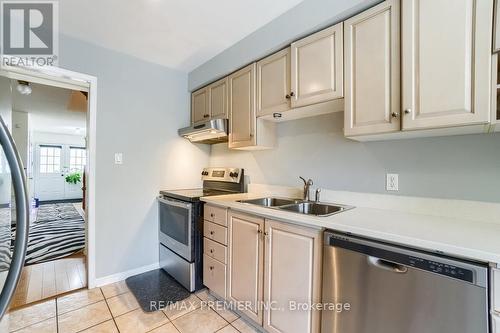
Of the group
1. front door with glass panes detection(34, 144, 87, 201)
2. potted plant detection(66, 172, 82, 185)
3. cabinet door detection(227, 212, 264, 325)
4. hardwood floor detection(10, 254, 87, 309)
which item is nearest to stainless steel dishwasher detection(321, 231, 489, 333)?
cabinet door detection(227, 212, 264, 325)

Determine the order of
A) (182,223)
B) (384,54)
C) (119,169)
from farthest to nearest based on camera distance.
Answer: (119,169), (182,223), (384,54)

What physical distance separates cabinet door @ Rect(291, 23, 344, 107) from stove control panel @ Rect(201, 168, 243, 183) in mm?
1086

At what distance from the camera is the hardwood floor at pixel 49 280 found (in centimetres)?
200

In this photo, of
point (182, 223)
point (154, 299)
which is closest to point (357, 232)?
point (182, 223)

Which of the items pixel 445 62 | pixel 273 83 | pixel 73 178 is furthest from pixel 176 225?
pixel 73 178

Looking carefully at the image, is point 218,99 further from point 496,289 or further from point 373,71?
point 496,289

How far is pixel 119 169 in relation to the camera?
2.34 meters

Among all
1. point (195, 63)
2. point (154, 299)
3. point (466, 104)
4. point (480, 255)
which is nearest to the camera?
point (480, 255)

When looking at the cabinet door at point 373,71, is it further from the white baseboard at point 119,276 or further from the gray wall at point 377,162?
the white baseboard at point 119,276

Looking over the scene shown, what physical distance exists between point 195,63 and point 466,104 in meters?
2.37

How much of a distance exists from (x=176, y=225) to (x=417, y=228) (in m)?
1.91

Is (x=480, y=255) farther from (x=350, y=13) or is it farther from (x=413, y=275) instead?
(x=350, y=13)

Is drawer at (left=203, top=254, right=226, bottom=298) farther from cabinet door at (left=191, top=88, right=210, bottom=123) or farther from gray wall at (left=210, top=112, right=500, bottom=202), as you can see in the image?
cabinet door at (left=191, top=88, right=210, bottom=123)

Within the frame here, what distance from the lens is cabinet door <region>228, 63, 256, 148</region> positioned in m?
2.08
